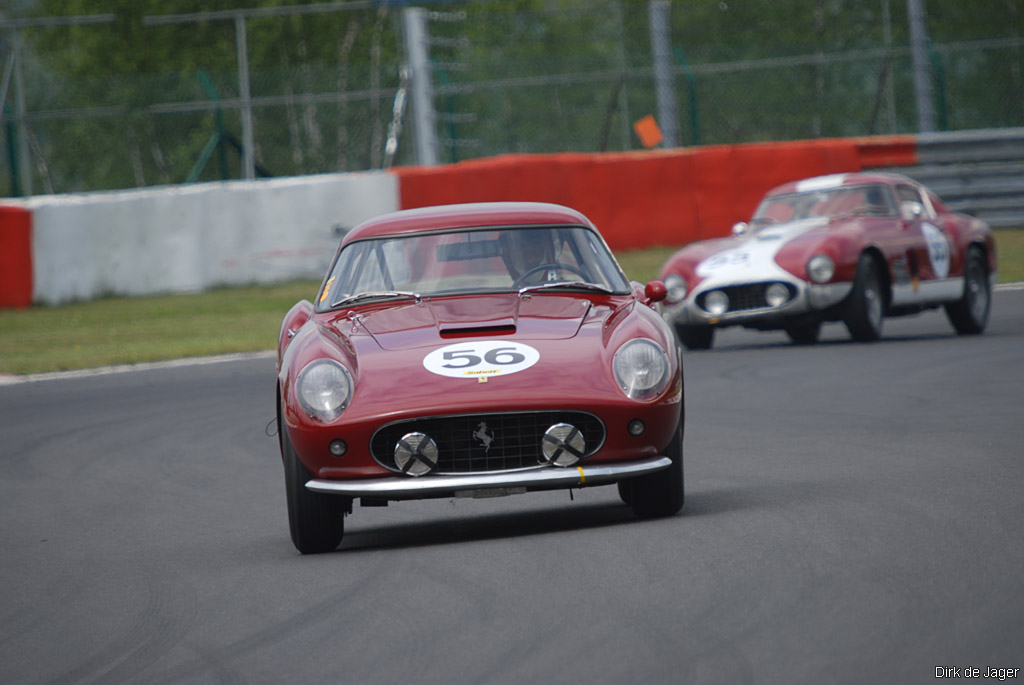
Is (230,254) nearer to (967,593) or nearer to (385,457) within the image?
(385,457)

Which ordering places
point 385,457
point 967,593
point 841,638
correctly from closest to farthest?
point 841,638
point 967,593
point 385,457

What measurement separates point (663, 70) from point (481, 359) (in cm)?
1505

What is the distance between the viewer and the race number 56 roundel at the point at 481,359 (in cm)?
561

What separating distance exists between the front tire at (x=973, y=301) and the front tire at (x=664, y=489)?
7.87 meters

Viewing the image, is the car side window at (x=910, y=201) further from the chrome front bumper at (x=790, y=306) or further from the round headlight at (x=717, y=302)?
the round headlight at (x=717, y=302)

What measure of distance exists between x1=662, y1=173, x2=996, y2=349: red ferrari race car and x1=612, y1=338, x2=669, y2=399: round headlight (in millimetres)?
6739

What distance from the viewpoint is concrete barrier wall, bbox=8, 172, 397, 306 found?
18672 millimetres

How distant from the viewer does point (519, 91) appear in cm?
2203

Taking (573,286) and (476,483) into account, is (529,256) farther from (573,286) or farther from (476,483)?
(476,483)

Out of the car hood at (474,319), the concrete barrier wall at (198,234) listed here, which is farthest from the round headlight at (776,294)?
the concrete barrier wall at (198,234)

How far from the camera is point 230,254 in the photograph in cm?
1925

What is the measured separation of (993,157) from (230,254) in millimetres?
9197

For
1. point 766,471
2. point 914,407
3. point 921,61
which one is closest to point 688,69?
point 921,61

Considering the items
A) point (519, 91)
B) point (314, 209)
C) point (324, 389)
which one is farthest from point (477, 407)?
point (519, 91)
